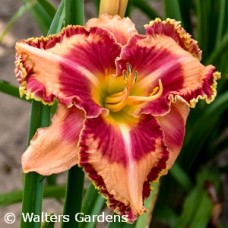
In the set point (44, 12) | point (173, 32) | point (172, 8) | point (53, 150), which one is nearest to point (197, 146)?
point (172, 8)

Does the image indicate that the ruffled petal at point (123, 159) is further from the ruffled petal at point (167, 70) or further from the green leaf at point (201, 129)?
the green leaf at point (201, 129)

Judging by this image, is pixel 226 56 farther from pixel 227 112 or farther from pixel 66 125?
pixel 66 125

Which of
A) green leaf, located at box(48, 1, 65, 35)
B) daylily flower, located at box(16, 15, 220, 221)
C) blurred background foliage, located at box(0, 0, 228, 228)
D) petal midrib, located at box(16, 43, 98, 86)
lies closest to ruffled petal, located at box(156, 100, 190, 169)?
daylily flower, located at box(16, 15, 220, 221)

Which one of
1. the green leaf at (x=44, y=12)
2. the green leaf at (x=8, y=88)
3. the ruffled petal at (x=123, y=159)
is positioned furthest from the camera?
the green leaf at (x=44, y=12)

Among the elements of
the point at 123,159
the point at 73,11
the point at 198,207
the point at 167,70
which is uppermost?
the point at 73,11

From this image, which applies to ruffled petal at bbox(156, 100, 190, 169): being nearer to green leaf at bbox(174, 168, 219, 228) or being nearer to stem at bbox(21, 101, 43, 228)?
stem at bbox(21, 101, 43, 228)

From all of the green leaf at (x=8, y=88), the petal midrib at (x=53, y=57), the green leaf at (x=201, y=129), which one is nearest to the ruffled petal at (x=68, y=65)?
the petal midrib at (x=53, y=57)

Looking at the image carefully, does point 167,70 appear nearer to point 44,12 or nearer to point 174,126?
point 174,126
